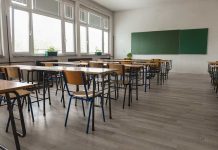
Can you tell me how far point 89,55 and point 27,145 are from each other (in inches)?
282

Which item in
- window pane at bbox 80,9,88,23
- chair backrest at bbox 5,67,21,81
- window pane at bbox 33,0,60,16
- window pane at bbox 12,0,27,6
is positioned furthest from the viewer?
window pane at bbox 80,9,88,23

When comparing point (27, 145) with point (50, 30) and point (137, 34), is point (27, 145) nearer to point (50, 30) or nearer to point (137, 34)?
point (50, 30)

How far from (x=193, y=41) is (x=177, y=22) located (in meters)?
1.29

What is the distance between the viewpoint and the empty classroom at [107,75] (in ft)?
7.31

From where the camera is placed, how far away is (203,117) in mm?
2936

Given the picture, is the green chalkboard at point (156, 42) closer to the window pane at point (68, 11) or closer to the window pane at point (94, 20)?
the window pane at point (94, 20)

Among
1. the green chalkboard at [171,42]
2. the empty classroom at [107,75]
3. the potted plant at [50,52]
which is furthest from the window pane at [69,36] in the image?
the green chalkboard at [171,42]

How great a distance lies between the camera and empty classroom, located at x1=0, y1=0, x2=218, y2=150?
7.31 ft

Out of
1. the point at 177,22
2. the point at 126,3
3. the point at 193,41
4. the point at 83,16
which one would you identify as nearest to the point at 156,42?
the point at 177,22

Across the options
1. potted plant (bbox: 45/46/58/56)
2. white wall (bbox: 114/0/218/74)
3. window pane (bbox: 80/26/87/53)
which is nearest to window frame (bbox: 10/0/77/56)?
potted plant (bbox: 45/46/58/56)

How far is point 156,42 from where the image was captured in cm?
989

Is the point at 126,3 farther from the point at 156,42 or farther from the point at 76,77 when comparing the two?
the point at 76,77

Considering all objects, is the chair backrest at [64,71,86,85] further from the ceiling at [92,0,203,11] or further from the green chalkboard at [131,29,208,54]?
the green chalkboard at [131,29,208,54]

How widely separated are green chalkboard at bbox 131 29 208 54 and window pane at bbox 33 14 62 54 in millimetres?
4916
